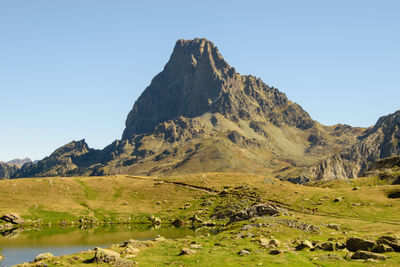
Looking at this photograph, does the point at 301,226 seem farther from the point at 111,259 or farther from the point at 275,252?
the point at 111,259

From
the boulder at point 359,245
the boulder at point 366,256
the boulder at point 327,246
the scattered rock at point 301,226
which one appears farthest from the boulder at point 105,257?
the scattered rock at point 301,226

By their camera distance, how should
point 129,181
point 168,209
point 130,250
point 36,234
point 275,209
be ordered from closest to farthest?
point 130,250 < point 275,209 < point 36,234 < point 168,209 < point 129,181

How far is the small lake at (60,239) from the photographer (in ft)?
216

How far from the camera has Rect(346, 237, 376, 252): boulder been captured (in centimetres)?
4172

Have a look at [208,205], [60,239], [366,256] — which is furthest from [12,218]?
[366,256]

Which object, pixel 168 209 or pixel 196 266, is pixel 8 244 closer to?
pixel 196 266

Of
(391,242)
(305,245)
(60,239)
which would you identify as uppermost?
(391,242)

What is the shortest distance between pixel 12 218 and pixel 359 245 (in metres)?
104

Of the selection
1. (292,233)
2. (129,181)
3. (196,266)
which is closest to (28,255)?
(196,266)

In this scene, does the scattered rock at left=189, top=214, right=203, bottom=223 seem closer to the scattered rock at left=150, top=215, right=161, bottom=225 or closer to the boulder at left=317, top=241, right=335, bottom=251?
the scattered rock at left=150, top=215, right=161, bottom=225

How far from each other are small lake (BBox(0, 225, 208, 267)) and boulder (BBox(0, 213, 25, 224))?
1149 cm

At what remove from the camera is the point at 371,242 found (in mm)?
41844

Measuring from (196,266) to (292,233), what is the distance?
28253 mm

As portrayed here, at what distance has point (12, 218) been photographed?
364 ft
